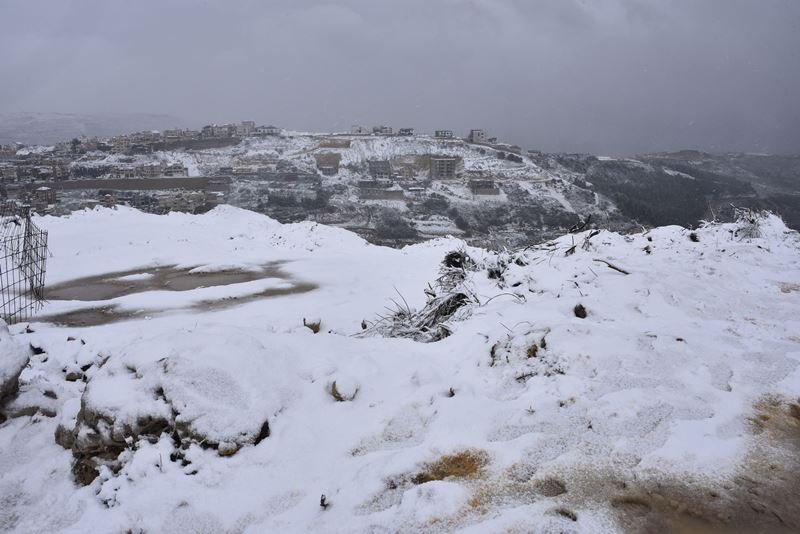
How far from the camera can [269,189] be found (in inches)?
1310

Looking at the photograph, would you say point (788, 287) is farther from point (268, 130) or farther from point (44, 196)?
point (268, 130)

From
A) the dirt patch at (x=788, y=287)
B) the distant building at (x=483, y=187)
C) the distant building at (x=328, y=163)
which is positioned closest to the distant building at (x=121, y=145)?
the distant building at (x=328, y=163)

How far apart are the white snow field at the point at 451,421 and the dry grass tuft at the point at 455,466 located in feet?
0.04

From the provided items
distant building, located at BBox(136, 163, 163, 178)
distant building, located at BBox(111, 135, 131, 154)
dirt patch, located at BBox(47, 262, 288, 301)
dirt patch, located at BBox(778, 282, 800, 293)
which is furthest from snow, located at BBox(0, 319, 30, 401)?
distant building, located at BBox(111, 135, 131, 154)

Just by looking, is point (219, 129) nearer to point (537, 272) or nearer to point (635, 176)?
point (635, 176)

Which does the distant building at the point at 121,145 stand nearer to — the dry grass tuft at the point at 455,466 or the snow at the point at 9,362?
the snow at the point at 9,362

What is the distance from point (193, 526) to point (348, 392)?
1.10m

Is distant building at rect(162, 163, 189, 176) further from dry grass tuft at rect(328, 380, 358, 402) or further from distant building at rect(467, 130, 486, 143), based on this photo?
dry grass tuft at rect(328, 380, 358, 402)

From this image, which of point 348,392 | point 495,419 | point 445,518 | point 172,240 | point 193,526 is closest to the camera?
point 445,518

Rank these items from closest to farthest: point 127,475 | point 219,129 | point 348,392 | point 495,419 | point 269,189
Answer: point 127,475
point 495,419
point 348,392
point 269,189
point 219,129

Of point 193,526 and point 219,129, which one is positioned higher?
point 219,129

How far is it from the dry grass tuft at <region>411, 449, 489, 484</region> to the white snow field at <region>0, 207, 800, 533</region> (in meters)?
0.01

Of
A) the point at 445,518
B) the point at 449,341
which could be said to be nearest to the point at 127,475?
the point at 445,518

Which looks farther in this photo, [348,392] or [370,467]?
[348,392]
